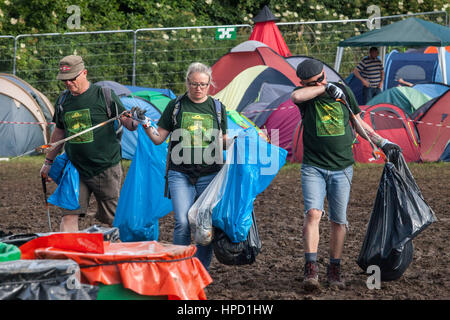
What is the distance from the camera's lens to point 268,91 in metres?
13.1

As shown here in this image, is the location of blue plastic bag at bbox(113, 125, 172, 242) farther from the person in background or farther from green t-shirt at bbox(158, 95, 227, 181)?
the person in background

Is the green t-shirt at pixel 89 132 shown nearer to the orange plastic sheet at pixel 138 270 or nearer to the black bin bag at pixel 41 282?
the orange plastic sheet at pixel 138 270

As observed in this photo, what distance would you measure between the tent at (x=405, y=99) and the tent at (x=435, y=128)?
0.57m

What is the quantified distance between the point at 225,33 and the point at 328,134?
12.2m

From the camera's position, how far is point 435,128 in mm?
11781

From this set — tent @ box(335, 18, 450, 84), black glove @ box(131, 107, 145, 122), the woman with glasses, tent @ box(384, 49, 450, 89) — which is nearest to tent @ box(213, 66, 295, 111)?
tent @ box(335, 18, 450, 84)

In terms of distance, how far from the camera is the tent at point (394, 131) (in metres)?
11.6

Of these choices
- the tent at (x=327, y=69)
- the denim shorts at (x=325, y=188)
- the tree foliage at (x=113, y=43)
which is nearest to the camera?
the denim shorts at (x=325, y=188)

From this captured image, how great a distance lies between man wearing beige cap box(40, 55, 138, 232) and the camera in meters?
5.36

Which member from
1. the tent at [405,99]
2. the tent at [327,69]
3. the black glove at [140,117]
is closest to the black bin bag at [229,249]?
the black glove at [140,117]

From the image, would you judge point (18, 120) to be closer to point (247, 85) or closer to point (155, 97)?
point (155, 97)

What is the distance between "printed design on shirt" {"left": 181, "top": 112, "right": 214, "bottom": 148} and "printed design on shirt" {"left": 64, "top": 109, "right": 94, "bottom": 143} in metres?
0.85

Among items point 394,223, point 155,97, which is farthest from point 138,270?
point 155,97

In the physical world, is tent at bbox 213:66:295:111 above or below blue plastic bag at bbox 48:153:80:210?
above
